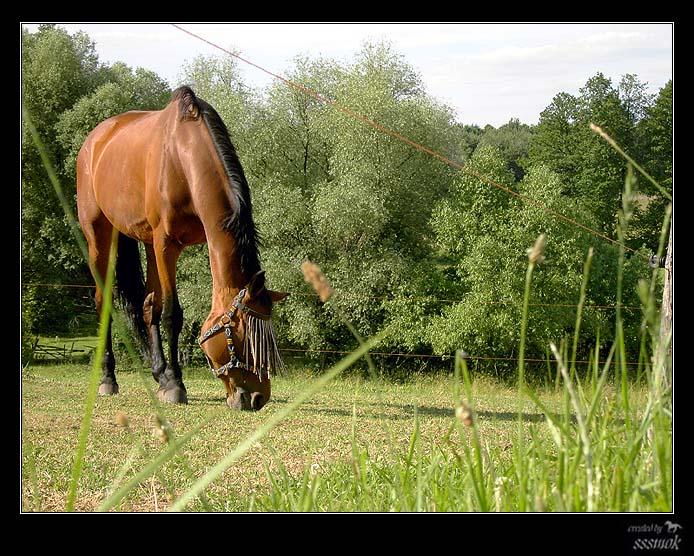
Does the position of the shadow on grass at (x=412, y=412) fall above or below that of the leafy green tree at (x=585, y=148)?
below

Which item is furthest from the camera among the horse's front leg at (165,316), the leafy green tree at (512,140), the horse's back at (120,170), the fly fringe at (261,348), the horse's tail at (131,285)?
the leafy green tree at (512,140)

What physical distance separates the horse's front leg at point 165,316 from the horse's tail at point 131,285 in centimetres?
9

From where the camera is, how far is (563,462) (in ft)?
3.98

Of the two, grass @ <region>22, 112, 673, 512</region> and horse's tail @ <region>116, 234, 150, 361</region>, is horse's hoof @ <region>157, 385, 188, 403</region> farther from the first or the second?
horse's tail @ <region>116, 234, 150, 361</region>

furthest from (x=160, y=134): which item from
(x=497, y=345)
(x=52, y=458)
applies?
(x=497, y=345)

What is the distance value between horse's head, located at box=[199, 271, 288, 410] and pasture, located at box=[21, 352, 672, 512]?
0.52 ft

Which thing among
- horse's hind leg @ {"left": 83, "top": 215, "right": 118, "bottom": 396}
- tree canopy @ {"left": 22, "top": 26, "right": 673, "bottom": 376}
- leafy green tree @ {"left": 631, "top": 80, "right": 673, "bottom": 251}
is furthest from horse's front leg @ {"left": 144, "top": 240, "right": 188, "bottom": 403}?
leafy green tree @ {"left": 631, "top": 80, "right": 673, "bottom": 251}

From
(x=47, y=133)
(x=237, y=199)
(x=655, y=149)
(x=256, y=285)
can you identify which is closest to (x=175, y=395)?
(x=256, y=285)

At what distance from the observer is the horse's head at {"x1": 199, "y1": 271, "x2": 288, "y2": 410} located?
12.4 feet

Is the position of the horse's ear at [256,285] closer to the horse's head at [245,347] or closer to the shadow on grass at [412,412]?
the horse's head at [245,347]

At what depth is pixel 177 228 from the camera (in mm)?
4469

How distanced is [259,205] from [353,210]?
1.43 metres

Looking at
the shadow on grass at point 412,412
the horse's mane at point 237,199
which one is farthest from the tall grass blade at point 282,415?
the shadow on grass at point 412,412

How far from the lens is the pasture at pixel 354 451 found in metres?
1.26
